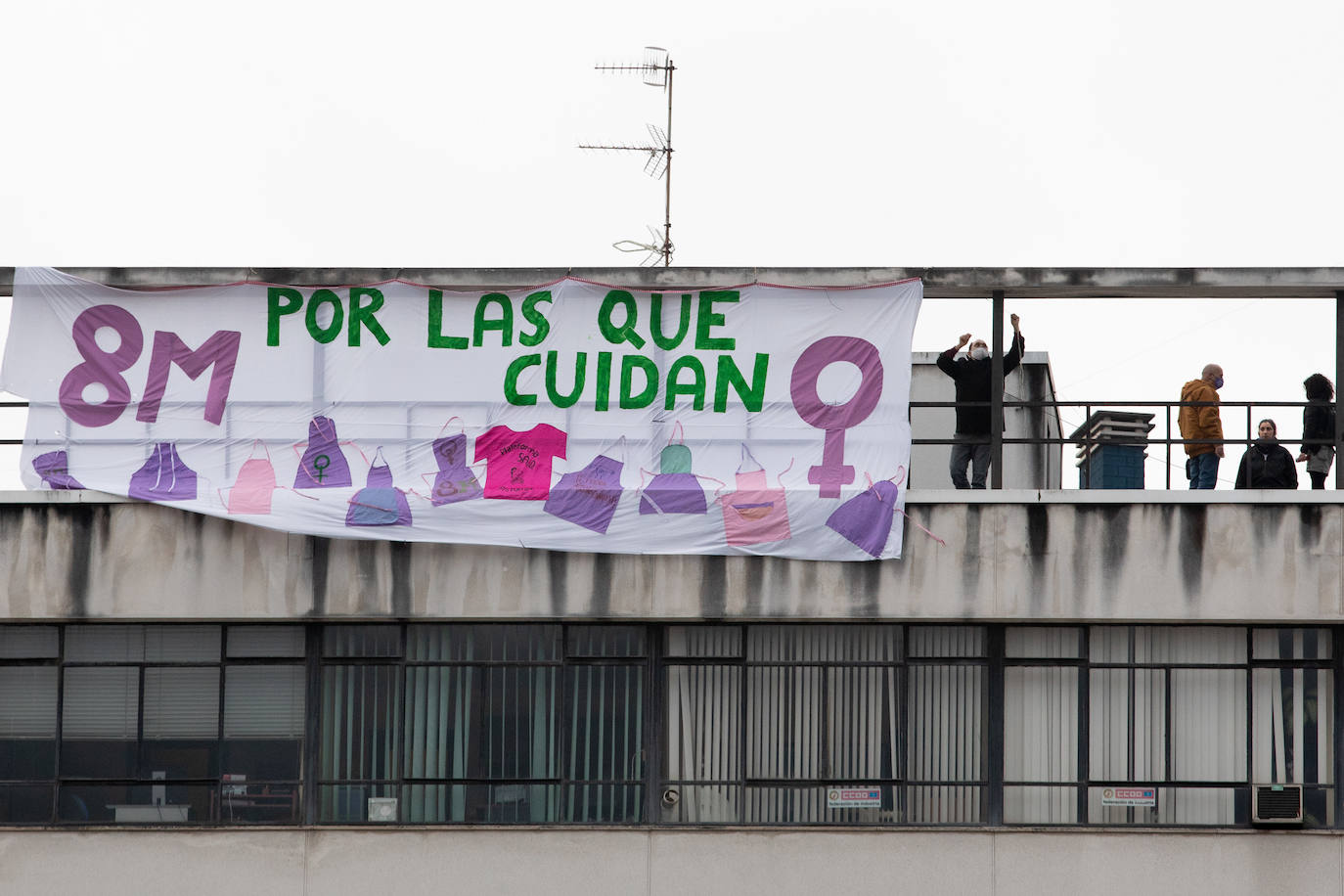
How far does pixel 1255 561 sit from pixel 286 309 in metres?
10.3

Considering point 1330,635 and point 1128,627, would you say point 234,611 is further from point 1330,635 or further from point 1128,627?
point 1330,635

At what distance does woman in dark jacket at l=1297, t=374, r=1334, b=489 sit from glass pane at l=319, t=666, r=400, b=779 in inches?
388

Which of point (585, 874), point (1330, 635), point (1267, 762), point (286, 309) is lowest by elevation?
point (585, 874)

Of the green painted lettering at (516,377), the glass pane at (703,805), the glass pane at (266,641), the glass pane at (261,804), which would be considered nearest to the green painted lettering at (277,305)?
the green painted lettering at (516,377)

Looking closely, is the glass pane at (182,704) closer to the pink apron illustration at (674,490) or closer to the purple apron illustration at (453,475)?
A: the purple apron illustration at (453,475)

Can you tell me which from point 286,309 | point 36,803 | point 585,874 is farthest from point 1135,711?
point 36,803

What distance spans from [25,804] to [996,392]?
1098 centimetres

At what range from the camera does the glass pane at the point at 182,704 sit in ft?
57.9

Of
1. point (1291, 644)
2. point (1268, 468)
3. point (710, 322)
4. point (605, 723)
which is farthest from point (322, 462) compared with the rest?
point (1291, 644)

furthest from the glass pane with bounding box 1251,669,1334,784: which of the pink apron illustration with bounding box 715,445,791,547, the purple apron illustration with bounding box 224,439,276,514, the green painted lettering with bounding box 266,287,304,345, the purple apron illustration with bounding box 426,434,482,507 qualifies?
the green painted lettering with bounding box 266,287,304,345

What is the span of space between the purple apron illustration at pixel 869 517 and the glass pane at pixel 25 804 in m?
8.62

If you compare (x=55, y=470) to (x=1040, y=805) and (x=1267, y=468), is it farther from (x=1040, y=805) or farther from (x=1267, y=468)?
(x=1267, y=468)

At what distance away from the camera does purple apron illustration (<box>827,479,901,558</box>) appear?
1700cm

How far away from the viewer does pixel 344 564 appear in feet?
56.8
